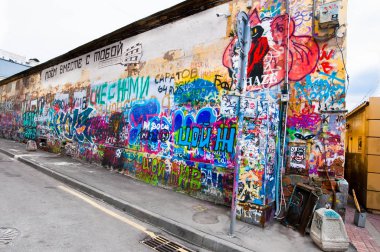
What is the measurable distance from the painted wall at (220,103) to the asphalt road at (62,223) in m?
2.19

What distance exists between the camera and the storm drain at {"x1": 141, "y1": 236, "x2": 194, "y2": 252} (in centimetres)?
411

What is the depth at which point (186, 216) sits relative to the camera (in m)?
5.32

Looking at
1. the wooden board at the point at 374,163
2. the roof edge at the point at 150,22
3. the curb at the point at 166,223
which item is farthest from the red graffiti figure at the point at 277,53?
the wooden board at the point at 374,163

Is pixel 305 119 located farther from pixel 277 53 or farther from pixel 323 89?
pixel 277 53

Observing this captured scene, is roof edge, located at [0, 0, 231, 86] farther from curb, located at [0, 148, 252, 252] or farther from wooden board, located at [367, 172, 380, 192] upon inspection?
wooden board, located at [367, 172, 380, 192]

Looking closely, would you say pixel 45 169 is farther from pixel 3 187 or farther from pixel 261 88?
pixel 261 88

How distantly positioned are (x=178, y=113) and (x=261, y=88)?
2.52 metres

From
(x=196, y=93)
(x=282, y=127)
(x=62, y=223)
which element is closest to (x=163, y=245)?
(x=62, y=223)

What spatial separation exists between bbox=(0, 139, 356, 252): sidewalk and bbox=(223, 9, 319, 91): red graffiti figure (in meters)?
3.08

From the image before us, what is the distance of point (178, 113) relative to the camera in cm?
759

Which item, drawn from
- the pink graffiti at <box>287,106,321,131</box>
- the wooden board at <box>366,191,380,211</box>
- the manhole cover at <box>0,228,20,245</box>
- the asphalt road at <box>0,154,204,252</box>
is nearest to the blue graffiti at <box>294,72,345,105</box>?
the pink graffiti at <box>287,106,321,131</box>

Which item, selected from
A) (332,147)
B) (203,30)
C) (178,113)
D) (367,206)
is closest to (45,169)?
→ (178,113)

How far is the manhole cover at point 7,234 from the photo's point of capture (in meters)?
3.78

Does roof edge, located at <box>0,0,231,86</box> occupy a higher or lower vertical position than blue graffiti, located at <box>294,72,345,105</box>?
higher
